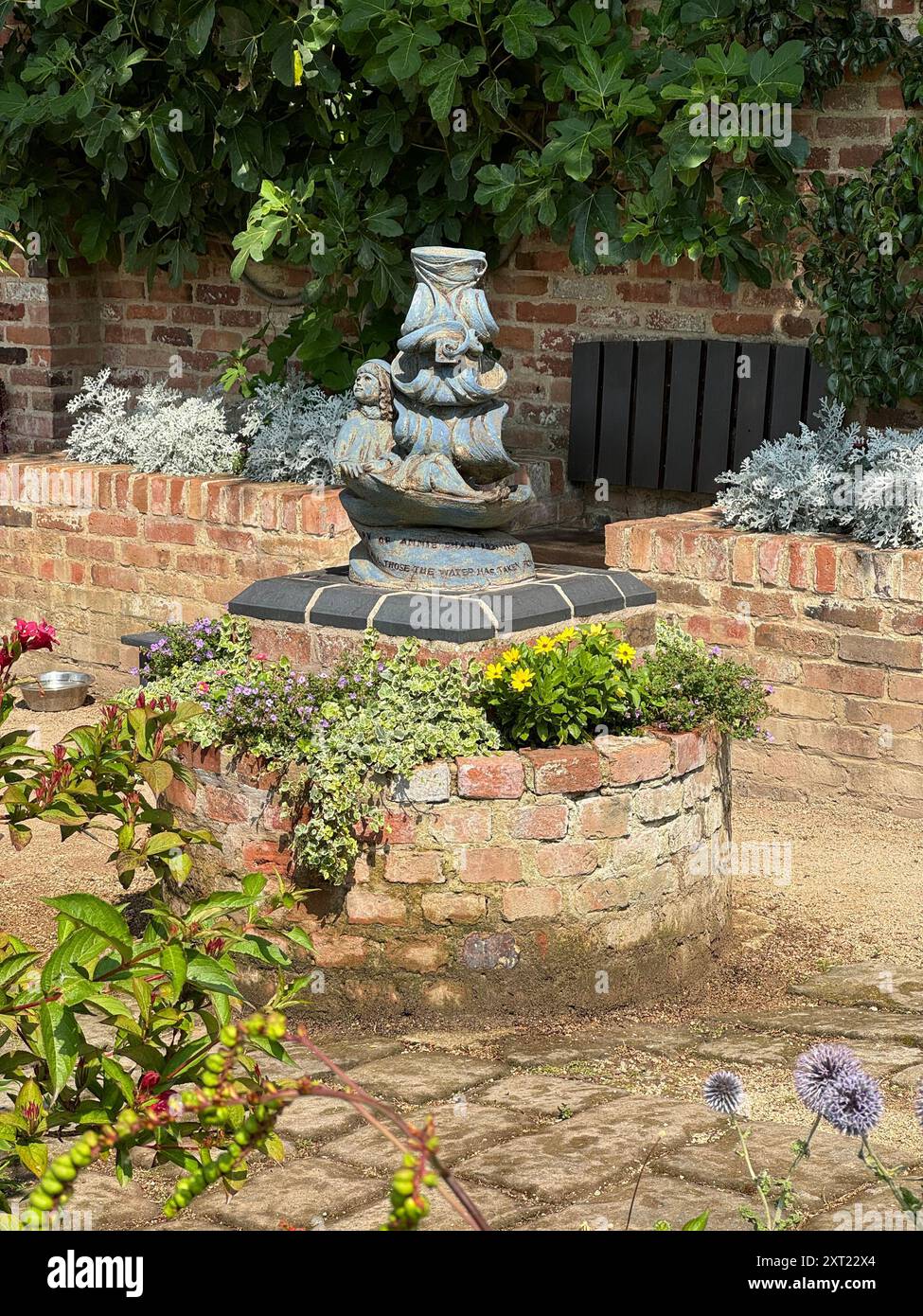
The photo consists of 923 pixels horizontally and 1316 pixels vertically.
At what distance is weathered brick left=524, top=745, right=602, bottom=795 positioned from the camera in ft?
14.4

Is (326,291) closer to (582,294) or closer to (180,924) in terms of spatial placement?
(582,294)

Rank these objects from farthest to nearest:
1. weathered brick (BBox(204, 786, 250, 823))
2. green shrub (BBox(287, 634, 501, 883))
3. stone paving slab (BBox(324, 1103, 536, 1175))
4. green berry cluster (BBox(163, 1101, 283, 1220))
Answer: weathered brick (BBox(204, 786, 250, 823)), green shrub (BBox(287, 634, 501, 883)), stone paving slab (BBox(324, 1103, 536, 1175)), green berry cluster (BBox(163, 1101, 283, 1220))

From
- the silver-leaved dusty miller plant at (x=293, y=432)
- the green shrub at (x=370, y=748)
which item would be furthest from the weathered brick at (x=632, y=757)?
the silver-leaved dusty miller plant at (x=293, y=432)

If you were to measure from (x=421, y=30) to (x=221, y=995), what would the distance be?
5.89 m

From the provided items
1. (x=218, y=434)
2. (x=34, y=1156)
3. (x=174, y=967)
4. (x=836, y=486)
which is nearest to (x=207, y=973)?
(x=174, y=967)

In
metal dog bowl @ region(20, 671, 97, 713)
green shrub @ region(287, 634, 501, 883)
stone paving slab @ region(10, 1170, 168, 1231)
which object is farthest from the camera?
metal dog bowl @ region(20, 671, 97, 713)

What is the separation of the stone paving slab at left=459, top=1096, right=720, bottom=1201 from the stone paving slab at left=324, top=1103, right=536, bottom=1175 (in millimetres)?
47

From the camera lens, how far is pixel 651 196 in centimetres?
730

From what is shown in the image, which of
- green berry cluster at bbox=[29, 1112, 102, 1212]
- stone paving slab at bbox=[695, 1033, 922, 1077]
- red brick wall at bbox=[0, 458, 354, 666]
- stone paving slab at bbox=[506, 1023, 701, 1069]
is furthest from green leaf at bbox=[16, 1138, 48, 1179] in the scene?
red brick wall at bbox=[0, 458, 354, 666]

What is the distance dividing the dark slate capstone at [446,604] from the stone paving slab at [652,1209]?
1.84 meters

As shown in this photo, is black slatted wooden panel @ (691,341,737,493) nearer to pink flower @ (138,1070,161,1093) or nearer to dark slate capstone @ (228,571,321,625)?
dark slate capstone @ (228,571,321,625)

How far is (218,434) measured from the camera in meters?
8.23

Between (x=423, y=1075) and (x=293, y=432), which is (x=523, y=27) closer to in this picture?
(x=293, y=432)
